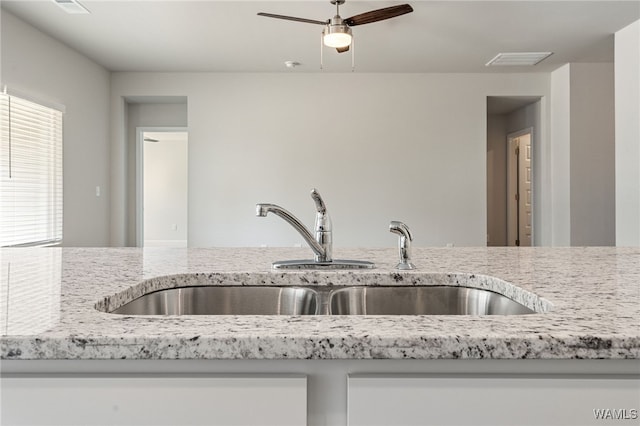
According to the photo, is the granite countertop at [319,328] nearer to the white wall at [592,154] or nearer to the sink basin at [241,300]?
the sink basin at [241,300]

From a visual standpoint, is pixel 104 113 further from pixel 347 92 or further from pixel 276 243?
pixel 347 92

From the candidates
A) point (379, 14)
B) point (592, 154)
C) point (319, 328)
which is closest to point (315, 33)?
point (379, 14)

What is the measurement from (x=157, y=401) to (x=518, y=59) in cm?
592

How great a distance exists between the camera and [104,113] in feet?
19.7

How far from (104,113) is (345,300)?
5.82m

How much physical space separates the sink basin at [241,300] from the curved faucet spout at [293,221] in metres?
0.19

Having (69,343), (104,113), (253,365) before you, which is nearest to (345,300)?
(253,365)

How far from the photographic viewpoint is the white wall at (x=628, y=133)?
14.8 ft

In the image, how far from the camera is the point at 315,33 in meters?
4.63

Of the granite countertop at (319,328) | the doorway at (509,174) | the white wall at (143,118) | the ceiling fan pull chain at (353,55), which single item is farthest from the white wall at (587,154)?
the granite countertop at (319,328)

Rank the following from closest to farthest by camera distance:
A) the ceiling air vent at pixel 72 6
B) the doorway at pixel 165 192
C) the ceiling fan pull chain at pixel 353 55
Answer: the ceiling air vent at pixel 72 6 → the ceiling fan pull chain at pixel 353 55 → the doorway at pixel 165 192

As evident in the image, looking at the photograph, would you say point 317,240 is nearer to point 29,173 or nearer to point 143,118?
point 29,173

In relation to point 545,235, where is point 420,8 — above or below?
above

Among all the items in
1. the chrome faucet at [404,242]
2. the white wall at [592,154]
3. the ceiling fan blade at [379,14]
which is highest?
the ceiling fan blade at [379,14]
